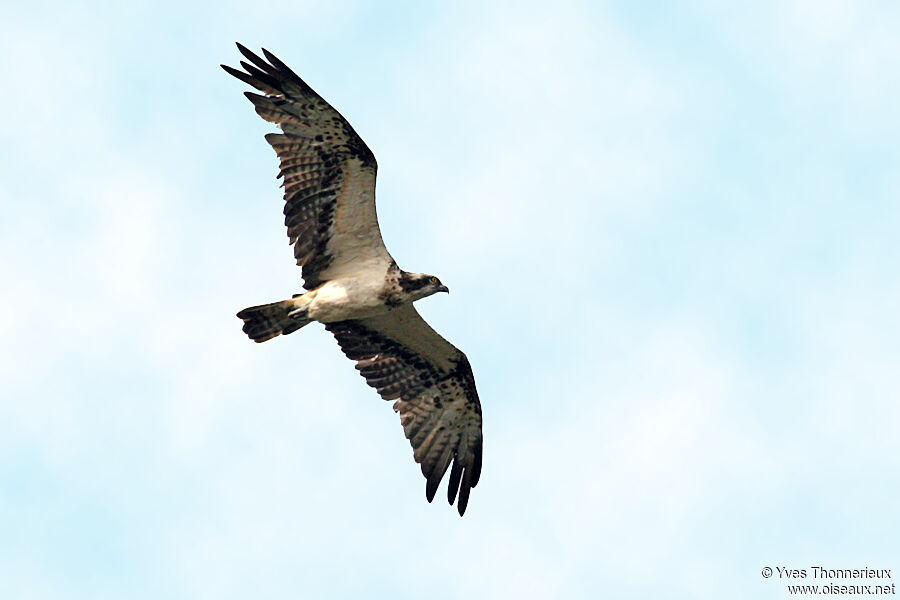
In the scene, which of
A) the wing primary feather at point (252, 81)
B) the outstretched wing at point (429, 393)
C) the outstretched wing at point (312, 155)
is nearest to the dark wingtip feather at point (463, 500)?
the outstretched wing at point (429, 393)

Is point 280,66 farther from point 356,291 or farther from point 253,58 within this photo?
point 356,291

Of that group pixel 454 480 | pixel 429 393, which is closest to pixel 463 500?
pixel 454 480

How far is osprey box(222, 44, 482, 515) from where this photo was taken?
1588 centimetres

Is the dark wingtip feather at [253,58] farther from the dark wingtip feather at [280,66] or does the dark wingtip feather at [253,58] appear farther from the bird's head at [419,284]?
the bird's head at [419,284]

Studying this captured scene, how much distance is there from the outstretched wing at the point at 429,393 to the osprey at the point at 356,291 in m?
0.01

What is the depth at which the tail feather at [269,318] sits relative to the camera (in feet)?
54.1

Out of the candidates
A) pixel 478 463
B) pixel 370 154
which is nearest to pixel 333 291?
pixel 370 154

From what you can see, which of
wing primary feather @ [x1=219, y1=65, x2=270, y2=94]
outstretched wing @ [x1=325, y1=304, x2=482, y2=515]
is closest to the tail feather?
outstretched wing @ [x1=325, y1=304, x2=482, y2=515]

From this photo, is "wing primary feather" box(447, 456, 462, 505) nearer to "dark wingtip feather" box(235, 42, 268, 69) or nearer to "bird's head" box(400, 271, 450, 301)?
"bird's head" box(400, 271, 450, 301)

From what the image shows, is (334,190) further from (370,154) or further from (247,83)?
(247,83)

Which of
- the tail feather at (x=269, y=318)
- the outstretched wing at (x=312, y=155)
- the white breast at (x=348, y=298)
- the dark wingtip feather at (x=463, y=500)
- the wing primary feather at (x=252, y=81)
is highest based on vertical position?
the wing primary feather at (x=252, y=81)

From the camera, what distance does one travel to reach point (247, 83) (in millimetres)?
15875

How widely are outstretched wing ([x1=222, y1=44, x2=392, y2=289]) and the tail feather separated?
3.25ft

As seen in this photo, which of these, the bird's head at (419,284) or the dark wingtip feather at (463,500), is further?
the dark wingtip feather at (463,500)
